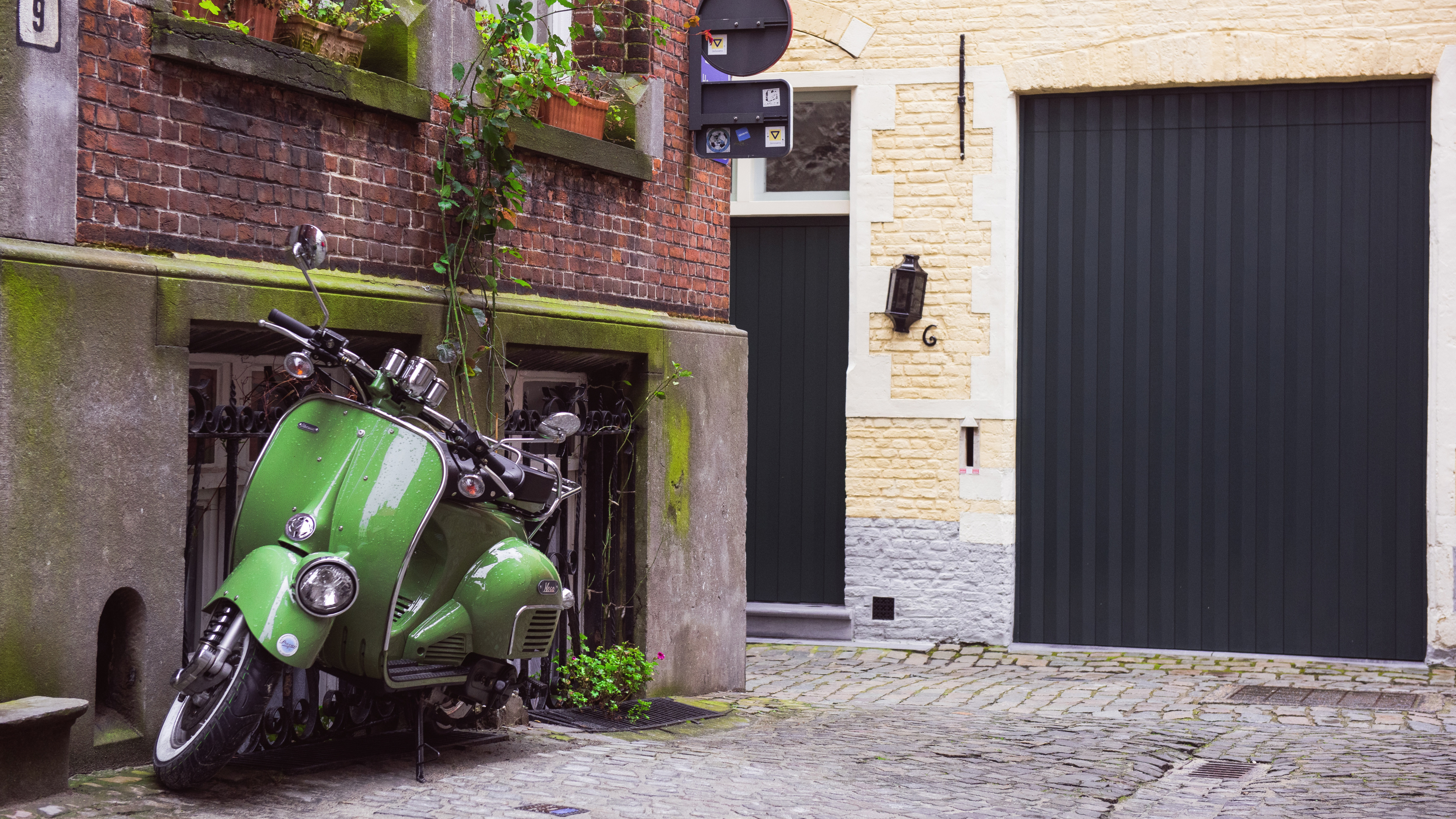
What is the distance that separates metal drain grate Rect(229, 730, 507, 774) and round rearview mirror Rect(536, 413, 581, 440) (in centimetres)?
122

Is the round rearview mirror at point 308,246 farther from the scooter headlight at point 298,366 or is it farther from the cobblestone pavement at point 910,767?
the cobblestone pavement at point 910,767

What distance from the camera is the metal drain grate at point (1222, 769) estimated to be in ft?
20.6

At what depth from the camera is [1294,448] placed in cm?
1011

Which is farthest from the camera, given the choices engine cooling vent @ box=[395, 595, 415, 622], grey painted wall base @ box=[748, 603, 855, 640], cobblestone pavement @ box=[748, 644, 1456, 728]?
grey painted wall base @ box=[748, 603, 855, 640]

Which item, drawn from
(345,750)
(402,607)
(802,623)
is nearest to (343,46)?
(402,607)

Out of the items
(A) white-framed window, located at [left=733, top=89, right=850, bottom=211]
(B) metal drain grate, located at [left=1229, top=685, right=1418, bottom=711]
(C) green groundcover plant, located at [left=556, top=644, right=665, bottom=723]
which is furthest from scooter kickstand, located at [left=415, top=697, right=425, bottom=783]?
(A) white-framed window, located at [left=733, top=89, right=850, bottom=211]

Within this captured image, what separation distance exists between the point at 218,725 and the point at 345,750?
1.05 meters

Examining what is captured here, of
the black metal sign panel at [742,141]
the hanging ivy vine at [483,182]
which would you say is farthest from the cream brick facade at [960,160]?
the hanging ivy vine at [483,182]

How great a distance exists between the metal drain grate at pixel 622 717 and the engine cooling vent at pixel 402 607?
1469 millimetres

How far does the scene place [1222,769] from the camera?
643cm

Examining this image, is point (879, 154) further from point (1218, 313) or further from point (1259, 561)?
point (1259, 561)

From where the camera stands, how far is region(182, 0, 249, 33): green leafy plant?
16.9 feet

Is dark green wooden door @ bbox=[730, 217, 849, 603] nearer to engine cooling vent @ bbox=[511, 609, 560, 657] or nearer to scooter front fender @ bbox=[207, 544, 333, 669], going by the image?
engine cooling vent @ bbox=[511, 609, 560, 657]

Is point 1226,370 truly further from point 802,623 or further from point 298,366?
point 298,366
